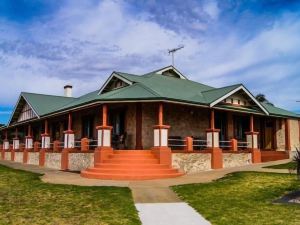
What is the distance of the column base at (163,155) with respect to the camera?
16.8 metres

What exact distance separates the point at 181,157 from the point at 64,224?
10.8 meters

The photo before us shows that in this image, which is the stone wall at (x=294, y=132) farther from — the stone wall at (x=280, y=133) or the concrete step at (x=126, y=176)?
the concrete step at (x=126, y=176)

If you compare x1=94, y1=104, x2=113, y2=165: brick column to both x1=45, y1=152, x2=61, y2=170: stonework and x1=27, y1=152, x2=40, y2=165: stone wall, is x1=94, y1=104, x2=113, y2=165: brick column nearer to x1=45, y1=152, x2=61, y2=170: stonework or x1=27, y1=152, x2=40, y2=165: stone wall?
x1=45, y1=152, x2=61, y2=170: stonework

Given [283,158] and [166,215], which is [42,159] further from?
[166,215]

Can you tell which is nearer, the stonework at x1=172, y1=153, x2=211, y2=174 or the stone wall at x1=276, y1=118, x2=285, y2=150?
the stonework at x1=172, y1=153, x2=211, y2=174

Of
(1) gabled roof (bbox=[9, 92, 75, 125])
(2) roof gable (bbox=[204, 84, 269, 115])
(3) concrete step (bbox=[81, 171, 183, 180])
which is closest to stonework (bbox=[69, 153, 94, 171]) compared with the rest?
(3) concrete step (bbox=[81, 171, 183, 180])

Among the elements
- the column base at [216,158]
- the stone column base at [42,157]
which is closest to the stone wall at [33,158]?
the stone column base at [42,157]

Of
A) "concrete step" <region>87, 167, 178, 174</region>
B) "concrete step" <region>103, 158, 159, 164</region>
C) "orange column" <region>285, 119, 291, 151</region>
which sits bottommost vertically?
"concrete step" <region>87, 167, 178, 174</region>

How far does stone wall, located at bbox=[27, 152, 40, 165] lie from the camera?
27.9 metres

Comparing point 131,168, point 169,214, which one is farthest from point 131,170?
point 169,214

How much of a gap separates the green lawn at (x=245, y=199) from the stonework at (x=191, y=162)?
3379 mm

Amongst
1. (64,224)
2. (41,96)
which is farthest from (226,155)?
(41,96)

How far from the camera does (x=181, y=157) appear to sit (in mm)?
17750

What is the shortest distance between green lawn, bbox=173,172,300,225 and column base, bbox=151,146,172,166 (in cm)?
335
